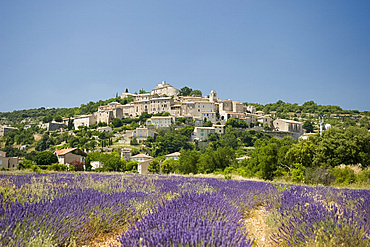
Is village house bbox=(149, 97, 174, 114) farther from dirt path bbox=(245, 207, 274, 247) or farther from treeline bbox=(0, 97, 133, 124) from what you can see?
dirt path bbox=(245, 207, 274, 247)

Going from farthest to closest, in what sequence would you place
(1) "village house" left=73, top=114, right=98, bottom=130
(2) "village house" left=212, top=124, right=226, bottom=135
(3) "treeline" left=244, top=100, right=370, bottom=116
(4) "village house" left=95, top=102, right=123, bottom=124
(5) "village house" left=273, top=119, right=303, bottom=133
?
(3) "treeline" left=244, top=100, right=370, bottom=116 → (1) "village house" left=73, top=114, right=98, bottom=130 → (4) "village house" left=95, top=102, right=123, bottom=124 → (5) "village house" left=273, top=119, right=303, bottom=133 → (2) "village house" left=212, top=124, right=226, bottom=135

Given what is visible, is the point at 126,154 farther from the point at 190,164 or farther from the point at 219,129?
the point at 190,164

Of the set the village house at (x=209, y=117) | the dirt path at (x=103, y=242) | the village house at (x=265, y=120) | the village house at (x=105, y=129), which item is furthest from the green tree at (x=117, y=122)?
the dirt path at (x=103, y=242)

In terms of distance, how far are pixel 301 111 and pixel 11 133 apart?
113 m

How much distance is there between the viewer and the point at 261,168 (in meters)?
19.1

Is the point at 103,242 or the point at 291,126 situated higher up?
the point at 291,126

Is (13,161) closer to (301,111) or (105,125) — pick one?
(105,125)

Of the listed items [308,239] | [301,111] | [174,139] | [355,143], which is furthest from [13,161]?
[301,111]

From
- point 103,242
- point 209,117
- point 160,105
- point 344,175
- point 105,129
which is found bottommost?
point 344,175

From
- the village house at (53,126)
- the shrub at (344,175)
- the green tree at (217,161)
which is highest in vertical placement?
the village house at (53,126)

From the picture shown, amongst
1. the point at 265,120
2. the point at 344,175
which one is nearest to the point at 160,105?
the point at 265,120

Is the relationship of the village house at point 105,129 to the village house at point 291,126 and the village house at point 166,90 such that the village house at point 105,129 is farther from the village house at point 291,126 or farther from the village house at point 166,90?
the village house at point 291,126

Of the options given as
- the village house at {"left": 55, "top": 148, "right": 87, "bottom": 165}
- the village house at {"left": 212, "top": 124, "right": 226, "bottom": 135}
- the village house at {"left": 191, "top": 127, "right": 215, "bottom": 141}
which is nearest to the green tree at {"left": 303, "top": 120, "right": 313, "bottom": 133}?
the village house at {"left": 212, "top": 124, "right": 226, "bottom": 135}

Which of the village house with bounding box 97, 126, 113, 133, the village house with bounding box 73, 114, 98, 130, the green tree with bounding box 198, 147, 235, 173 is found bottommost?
the green tree with bounding box 198, 147, 235, 173
